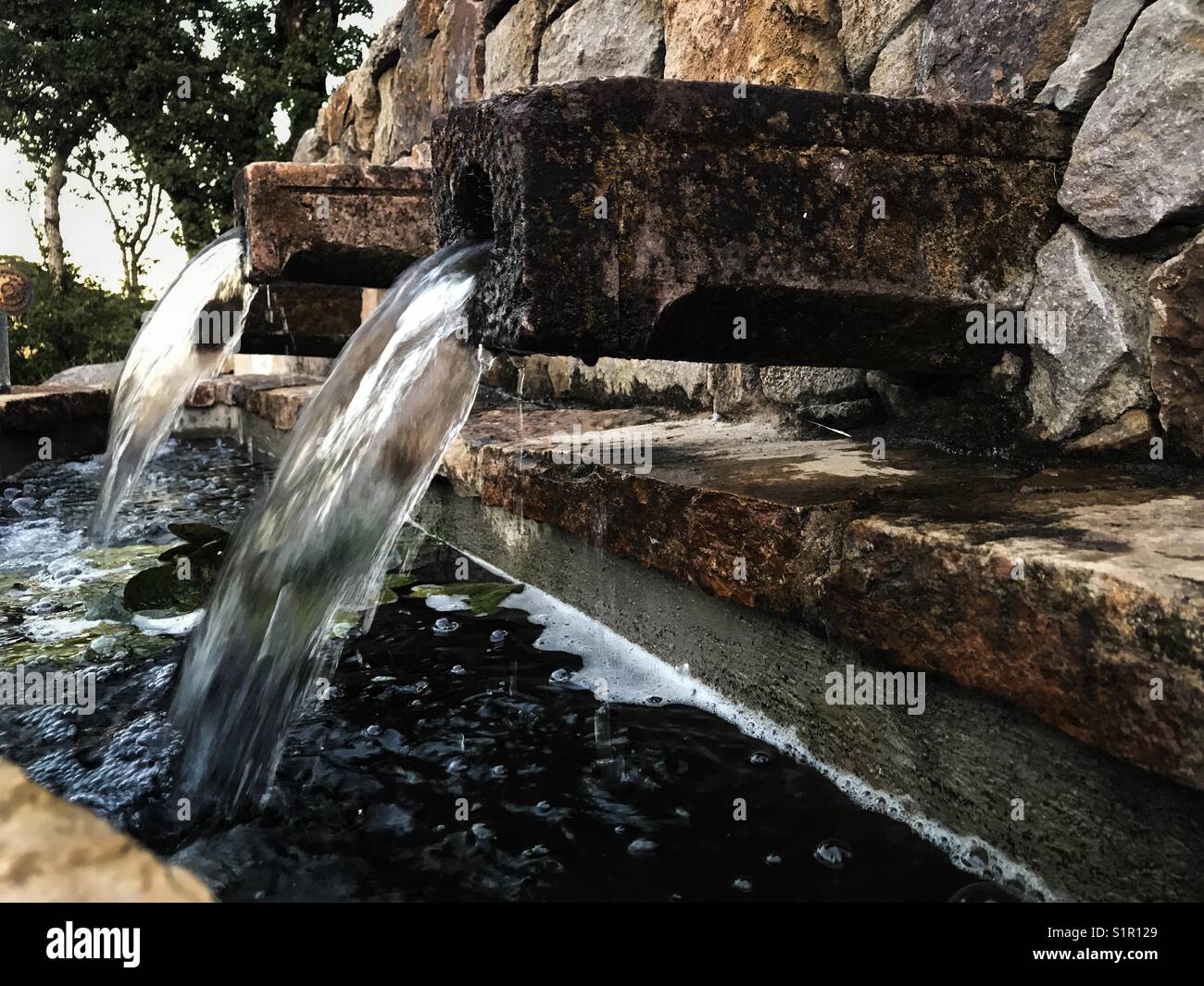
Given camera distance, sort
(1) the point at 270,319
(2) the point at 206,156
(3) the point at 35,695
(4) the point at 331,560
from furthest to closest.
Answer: (2) the point at 206,156, (1) the point at 270,319, (3) the point at 35,695, (4) the point at 331,560

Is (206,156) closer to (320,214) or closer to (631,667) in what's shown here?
(320,214)

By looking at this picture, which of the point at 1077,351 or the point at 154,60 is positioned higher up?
the point at 154,60

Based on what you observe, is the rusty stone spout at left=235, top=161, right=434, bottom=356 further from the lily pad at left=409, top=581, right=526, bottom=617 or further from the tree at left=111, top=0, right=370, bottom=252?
the tree at left=111, top=0, right=370, bottom=252

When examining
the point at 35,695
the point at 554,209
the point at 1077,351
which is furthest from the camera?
the point at 35,695

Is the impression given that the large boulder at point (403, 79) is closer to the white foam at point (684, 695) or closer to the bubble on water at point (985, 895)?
the white foam at point (684, 695)

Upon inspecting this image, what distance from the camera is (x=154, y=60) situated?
592 inches

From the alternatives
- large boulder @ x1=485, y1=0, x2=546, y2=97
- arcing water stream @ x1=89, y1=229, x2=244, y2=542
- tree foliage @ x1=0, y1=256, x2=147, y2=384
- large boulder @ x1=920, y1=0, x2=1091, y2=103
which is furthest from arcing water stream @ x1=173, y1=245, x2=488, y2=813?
tree foliage @ x1=0, y1=256, x2=147, y2=384

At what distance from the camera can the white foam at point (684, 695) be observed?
1414 millimetres

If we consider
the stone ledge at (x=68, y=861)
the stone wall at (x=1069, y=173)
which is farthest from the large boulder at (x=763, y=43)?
the stone ledge at (x=68, y=861)

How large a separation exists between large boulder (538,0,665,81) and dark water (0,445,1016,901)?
7.21ft

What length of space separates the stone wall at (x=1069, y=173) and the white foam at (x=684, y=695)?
0.73 meters

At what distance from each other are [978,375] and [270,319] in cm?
329

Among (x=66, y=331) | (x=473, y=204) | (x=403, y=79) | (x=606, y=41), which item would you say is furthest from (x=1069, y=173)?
Result: (x=66, y=331)
